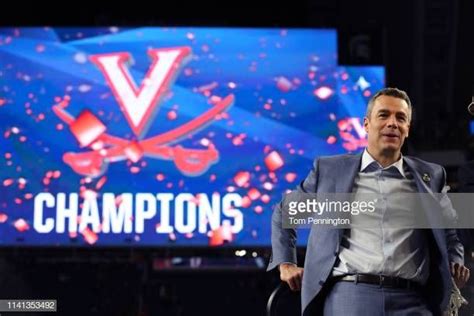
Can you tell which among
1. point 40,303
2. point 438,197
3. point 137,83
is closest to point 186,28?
point 137,83

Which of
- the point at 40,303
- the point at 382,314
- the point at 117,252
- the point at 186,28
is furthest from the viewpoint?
the point at 186,28

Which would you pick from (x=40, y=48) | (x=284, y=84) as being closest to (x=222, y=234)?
(x=284, y=84)

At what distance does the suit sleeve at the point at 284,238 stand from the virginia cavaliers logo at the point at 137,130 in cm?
288

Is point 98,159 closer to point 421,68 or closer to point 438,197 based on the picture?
point 421,68

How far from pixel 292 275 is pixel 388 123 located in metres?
0.35

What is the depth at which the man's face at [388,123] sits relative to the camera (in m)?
1.49

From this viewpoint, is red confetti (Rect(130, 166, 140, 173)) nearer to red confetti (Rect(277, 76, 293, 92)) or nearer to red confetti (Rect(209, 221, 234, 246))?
red confetti (Rect(209, 221, 234, 246))

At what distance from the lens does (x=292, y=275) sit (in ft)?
4.72

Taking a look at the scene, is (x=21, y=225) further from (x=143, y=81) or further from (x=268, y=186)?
(x=268, y=186)

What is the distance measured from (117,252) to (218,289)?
189 centimetres

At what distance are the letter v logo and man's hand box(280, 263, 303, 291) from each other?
10.1ft

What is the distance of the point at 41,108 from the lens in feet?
14.7

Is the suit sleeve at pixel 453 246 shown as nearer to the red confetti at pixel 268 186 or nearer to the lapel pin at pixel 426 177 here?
the lapel pin at pixel 426 177

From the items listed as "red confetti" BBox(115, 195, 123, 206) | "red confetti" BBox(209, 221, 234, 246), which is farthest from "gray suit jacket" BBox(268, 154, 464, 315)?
"red confetti" BBox(115, 195, 123, 206)
